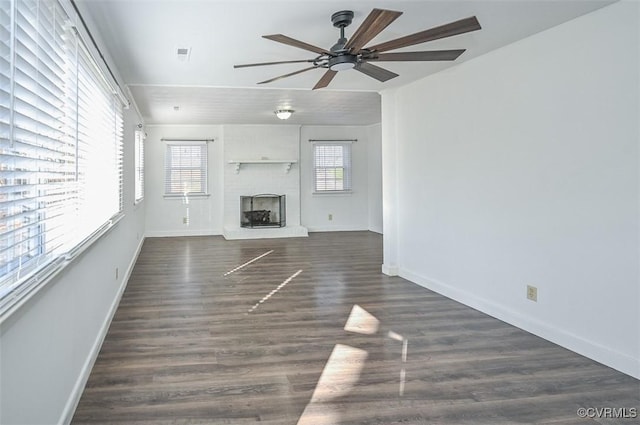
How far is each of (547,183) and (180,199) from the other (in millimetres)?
7793

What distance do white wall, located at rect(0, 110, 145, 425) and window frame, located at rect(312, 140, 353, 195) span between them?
690cm

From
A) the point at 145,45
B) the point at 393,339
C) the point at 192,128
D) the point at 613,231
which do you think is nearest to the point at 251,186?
the point at 192,128

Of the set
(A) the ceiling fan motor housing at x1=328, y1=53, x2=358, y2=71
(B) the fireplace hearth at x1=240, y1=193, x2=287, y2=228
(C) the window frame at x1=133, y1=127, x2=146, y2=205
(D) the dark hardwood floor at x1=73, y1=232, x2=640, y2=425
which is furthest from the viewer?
(B) the fireplace hearth at x1=240, y1=193, x2=287, y2=228

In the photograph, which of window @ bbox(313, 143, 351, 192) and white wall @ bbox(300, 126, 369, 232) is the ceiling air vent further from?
window @ bbox(313, 143, 351, 192)

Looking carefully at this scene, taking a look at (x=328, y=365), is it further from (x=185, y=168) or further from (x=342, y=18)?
(x=185, y=168)

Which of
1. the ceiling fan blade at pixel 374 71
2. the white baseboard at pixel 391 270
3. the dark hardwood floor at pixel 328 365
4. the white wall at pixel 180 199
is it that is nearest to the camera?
the dark hardwood floor at pixel 328 365

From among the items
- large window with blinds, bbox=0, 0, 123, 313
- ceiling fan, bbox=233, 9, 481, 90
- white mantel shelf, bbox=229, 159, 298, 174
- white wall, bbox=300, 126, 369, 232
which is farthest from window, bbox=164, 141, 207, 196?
ceiling fan, bbox=233, 9, 481, 90

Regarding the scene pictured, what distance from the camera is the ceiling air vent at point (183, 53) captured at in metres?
3.64

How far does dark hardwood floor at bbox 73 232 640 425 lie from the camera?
7.27 feet

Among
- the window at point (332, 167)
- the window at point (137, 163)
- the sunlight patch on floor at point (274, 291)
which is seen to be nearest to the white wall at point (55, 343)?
the sunlight patch on floor at point (274, 291)

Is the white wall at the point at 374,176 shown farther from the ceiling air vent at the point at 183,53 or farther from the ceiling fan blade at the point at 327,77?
the ceiling air vent at the point at 183,53

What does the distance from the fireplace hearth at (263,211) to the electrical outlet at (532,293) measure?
6671mm

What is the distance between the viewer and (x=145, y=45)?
11.7 ft

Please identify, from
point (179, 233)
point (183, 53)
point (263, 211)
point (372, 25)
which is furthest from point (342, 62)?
point (179, 233)
